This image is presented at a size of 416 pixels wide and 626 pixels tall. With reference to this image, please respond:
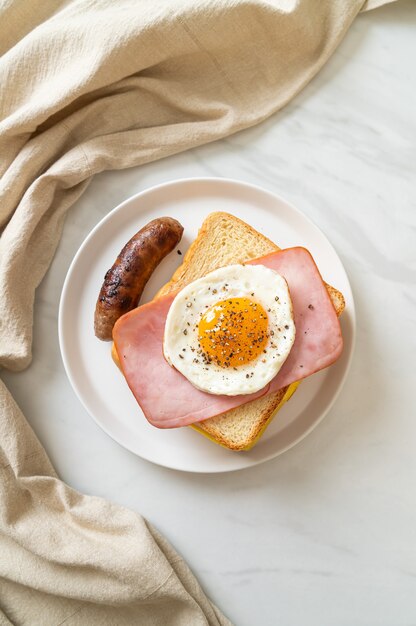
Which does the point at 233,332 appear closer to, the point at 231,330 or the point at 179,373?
the point at 231,330

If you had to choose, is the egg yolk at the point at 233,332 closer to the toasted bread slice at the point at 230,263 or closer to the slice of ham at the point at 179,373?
the slice of ham at the point at 179,373

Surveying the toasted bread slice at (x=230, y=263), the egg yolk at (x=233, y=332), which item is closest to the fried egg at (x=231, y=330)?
the egg yolk at (x=233, y=332)

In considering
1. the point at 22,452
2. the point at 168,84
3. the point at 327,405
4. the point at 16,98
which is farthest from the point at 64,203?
the point at 327,405

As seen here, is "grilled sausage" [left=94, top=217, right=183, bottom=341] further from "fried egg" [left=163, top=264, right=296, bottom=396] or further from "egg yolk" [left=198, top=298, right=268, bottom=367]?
"egg yolk" [left=198, top=298, right=268, bottom=367]

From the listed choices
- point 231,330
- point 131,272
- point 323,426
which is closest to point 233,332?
point 231,330

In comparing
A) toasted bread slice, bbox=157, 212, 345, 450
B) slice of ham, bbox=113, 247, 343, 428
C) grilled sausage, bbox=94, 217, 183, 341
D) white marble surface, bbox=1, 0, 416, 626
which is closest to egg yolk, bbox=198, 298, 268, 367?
slice of ham, bbox=113, 247, 343, 428

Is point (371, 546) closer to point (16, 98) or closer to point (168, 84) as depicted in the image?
point (168, 84)
